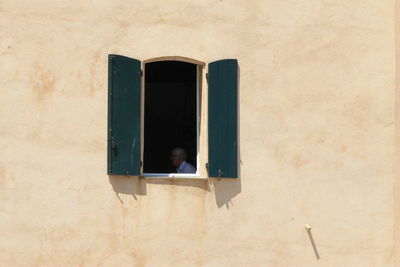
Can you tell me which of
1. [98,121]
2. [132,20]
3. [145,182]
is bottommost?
[145,182]

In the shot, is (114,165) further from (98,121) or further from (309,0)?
(309,0)

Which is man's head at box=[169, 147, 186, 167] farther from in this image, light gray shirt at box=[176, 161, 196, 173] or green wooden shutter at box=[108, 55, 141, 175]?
green wooden shutter at box=[108, 55, 141, 175]

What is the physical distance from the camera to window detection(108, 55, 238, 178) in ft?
32.7

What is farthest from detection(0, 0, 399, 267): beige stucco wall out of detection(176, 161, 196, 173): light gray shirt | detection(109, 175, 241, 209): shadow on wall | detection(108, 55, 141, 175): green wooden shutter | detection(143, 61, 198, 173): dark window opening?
detection(143, 61, 198, 173): dark window opening

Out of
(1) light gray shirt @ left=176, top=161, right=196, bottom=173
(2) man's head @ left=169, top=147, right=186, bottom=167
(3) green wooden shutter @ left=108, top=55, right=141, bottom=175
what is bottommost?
(1) light gray shirt @ left=176, top=161, right=196, bottom=173

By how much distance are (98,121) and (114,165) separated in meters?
0.52

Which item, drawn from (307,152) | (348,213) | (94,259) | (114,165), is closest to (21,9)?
(114,165)

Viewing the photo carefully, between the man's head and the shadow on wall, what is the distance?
460 millimetres

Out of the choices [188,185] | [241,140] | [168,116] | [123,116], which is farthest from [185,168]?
[123,116]

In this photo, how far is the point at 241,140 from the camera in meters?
10.2

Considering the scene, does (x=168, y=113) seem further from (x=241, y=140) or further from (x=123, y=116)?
(x=241, y=140)

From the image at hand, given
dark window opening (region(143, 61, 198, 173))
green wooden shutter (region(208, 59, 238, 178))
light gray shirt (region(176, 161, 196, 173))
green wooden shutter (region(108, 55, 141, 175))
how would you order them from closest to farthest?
green wooden shutter (region(108, 55, 141, 175))
green wooden shutter (region(208, 59, 238, 178))
light gray shirt (region(176, 161, 196, 173))
dark window opening (region(143, 61, 198, 173))

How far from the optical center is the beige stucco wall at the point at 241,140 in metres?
9.95

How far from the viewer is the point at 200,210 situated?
1004 centimetres
